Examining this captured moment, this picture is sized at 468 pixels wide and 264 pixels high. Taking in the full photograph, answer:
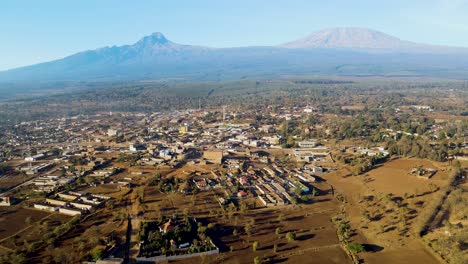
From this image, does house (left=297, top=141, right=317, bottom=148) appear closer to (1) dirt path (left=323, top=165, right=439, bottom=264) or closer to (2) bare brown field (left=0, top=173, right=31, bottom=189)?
(1) dirt path (left=323, top=165, right=439, bottom=264)

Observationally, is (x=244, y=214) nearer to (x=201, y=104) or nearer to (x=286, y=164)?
(x=286, y=164)

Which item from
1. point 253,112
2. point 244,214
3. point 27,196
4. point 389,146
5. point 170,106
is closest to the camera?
point 244,214

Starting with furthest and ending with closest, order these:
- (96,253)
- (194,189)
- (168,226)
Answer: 1. (194,189)
2. (168,226)
3. (96,253)

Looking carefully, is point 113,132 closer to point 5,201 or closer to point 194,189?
point 5,201

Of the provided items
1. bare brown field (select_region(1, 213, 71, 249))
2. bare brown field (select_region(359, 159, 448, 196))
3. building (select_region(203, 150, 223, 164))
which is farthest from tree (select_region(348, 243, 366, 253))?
building (select_region(203, 150, 223, 164))

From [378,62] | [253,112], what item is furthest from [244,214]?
[378,62]

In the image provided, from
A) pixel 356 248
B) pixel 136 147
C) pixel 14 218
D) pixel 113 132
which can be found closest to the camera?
pixel 356 248

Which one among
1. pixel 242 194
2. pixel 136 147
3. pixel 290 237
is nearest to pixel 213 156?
pixel 136 147

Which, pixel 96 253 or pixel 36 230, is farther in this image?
pixel 36 230

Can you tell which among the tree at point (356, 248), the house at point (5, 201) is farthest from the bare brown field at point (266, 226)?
the house at point (5, 201)

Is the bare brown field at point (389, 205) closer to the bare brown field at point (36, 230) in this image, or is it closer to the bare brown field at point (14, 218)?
the bare brown field at point (36, 230)

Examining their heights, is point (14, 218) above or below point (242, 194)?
above
